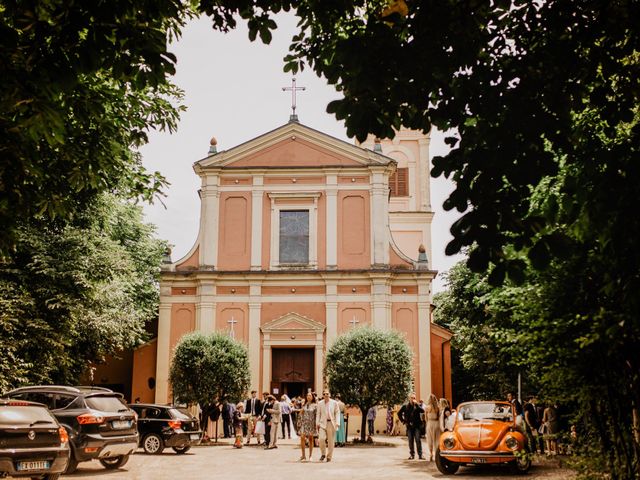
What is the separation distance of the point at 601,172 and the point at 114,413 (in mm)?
11497

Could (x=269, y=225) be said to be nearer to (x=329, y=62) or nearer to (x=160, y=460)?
(x=160, y=460)

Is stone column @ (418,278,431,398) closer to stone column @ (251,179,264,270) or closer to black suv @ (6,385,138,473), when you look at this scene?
stone column @ (251,179,264,270)

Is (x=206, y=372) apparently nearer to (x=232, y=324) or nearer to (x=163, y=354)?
(x=232, y=324)

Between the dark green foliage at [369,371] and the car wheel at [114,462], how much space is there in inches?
382

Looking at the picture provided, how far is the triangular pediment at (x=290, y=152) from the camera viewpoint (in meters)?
30.0

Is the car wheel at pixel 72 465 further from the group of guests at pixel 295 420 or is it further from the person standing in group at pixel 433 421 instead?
the person standing in group at pixel 433 421

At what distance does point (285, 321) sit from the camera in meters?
28.4

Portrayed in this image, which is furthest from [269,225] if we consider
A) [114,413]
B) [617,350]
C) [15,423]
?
[617,350]

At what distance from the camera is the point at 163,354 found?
28.5 meters

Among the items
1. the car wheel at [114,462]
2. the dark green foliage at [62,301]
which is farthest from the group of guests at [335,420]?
the dark green foliage at [62,301]

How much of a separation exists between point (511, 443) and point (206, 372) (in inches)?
475

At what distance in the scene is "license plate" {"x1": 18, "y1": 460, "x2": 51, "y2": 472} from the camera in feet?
34.3

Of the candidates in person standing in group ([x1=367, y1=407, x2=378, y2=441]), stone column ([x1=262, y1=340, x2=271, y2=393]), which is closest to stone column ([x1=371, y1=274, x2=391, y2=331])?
person standing in group ([x1=367, y1=407, x2=378, y2=441])

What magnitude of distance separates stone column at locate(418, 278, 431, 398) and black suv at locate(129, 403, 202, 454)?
447 inches
